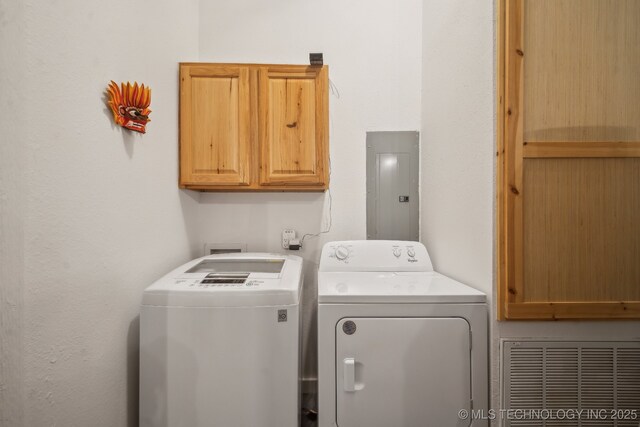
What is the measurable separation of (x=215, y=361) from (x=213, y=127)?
4.31 ft

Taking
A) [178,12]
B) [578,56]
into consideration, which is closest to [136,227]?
[178,12]

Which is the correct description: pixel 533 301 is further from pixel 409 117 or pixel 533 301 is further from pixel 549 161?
pixel 409 117

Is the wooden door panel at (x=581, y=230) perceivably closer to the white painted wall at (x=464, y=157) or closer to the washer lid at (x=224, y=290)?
the white painted wall at (x=464, y=157)

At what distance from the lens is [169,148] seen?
5.60 feet

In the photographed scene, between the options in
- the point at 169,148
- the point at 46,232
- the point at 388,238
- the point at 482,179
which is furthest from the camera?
the point at 388,238

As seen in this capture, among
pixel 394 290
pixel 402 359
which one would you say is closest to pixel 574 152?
pixel 394 290

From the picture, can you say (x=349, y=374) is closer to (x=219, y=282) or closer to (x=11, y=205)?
(x=219, y=282)

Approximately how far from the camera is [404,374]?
120 centimetres

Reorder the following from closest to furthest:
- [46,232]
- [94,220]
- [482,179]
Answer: [46,232] < [94,220] < [482,179]

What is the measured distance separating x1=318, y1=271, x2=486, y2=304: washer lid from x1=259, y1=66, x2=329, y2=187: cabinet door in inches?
26.1

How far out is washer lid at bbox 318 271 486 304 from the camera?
1.23 m

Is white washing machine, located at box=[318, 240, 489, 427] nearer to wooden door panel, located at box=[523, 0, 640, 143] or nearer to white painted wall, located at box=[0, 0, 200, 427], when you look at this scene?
wooden door panel, located at box=[523, 0, 640, 143]

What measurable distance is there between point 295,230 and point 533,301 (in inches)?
55.7

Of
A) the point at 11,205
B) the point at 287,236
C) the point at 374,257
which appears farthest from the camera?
the point at 287,236
